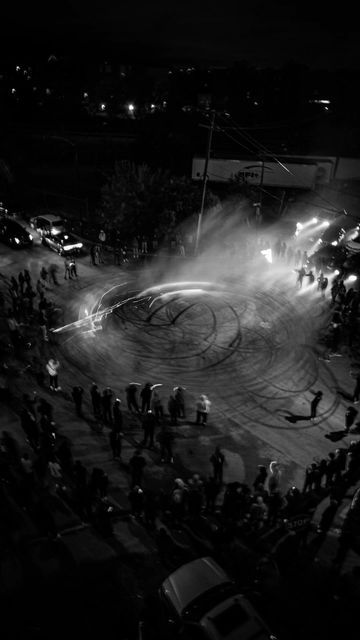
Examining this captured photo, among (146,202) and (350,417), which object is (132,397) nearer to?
(350,417)

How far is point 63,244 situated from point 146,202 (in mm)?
6109

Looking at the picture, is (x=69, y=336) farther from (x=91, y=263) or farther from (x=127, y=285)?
(x=91, y=263)

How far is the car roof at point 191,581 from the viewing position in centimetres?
809

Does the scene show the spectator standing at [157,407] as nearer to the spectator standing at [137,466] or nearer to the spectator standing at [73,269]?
the spectator standing at [137,466]

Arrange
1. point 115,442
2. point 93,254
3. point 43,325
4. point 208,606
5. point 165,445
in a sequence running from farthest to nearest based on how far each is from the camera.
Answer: point 93,254
point 43,325
point 165,445
point 115,442
point 208,606

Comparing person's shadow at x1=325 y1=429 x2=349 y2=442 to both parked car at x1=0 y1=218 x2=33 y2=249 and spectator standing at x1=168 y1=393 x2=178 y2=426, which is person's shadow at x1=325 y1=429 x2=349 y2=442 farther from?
parked car at x1=0 y1=218 x2=33 y2=249

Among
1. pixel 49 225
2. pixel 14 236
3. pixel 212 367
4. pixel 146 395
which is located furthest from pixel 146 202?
pixel 146 395

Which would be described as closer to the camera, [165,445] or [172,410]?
[165,445]

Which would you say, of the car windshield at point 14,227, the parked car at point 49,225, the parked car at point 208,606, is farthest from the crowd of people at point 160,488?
the car windshield at point 14,227

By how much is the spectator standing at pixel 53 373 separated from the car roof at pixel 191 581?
324 inches

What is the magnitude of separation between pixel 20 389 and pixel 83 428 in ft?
10.8

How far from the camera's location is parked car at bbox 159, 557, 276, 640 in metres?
7.48

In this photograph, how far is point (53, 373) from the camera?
14.8 m

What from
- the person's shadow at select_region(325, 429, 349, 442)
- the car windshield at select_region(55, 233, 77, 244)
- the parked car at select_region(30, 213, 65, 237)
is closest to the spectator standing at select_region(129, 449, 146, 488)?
the person's shadow at select_region(325, 429, 349, 442)
